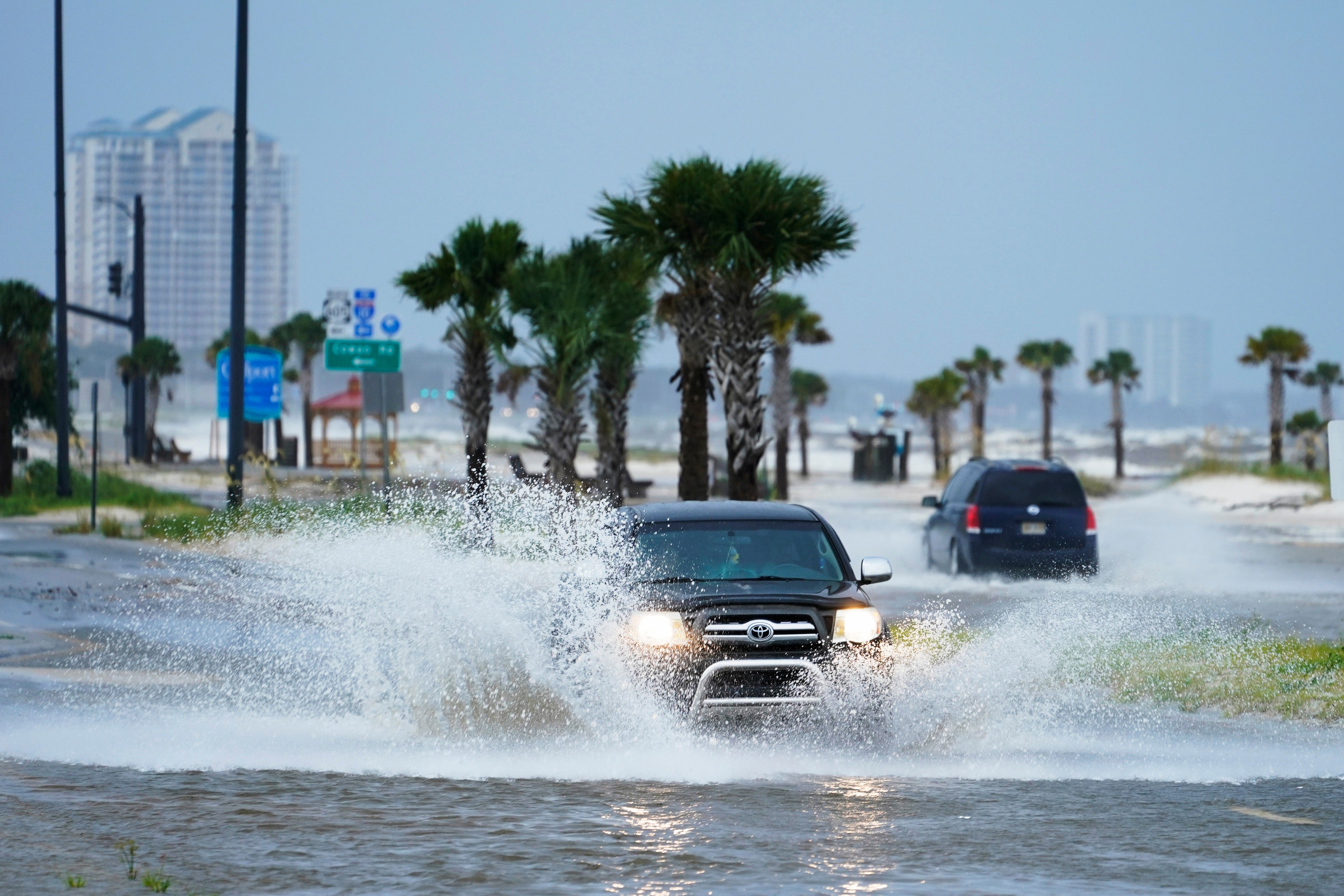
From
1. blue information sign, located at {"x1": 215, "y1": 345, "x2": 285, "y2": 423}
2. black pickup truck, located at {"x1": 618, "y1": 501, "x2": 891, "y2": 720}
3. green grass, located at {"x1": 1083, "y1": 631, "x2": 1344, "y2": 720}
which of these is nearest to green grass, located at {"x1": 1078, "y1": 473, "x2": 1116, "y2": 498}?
blue information sign, located at {"x1": 215, "y1": 345, "x2": 285, "y2": 423}

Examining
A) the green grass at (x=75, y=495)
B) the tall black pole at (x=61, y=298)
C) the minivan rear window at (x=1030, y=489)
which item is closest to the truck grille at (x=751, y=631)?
the minivan rear window at (x=1030, y=489)

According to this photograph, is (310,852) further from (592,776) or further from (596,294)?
(596,294)

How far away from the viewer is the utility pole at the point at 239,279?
95.3 ft

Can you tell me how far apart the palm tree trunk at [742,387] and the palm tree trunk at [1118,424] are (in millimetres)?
57482

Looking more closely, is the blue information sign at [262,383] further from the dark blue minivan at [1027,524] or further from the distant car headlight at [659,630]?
the distant car headlight at [659,630]

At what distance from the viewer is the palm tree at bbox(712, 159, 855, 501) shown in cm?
2939

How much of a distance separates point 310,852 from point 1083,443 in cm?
19479

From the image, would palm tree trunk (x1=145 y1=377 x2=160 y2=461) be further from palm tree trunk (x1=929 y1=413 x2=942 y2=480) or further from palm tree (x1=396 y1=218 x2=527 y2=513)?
palm tree (x1=396 y1=218 x2=527 y2=513)

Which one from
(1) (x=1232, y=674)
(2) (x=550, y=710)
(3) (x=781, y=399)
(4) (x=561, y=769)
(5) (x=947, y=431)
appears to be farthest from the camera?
(5) (x=947, y=431)

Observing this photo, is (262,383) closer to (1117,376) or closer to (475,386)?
(475,386)

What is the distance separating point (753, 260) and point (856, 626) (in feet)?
64.7

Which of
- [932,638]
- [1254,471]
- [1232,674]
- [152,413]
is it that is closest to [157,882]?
[1232,674]

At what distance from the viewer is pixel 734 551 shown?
38.1 feet

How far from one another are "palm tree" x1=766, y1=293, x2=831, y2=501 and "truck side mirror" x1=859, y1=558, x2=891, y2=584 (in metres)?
42.2
